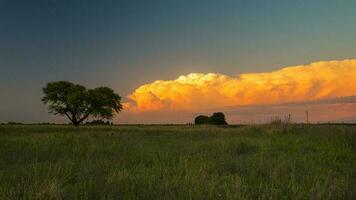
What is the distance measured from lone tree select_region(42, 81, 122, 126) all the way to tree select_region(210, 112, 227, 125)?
18.9 metres

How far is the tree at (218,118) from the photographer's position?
75438mm

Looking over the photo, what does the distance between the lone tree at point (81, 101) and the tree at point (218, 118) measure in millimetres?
18939

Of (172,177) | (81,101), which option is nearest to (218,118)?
(81,101)

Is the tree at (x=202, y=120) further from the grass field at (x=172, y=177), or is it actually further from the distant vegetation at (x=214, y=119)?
the grass field at (x=172, y=177)

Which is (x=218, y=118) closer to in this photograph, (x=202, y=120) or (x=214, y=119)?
(x=214, y=119)

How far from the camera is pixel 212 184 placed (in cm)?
758

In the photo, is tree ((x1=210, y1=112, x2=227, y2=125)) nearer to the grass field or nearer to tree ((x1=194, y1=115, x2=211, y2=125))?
tree ((x1=194, y1=115, x2=211, y2=125))

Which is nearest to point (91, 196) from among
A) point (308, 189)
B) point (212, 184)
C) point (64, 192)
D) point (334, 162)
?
point (64, 192)

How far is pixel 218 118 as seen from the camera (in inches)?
→ 2997

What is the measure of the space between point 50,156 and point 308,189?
876 cm

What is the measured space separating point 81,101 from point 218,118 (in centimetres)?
2637

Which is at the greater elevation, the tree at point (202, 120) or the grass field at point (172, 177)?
the tree at point (202, 120)

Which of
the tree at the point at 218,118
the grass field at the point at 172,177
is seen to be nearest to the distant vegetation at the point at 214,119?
the tree at the point at 218,118

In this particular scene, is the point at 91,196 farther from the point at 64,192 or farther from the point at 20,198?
the point at 20,198
